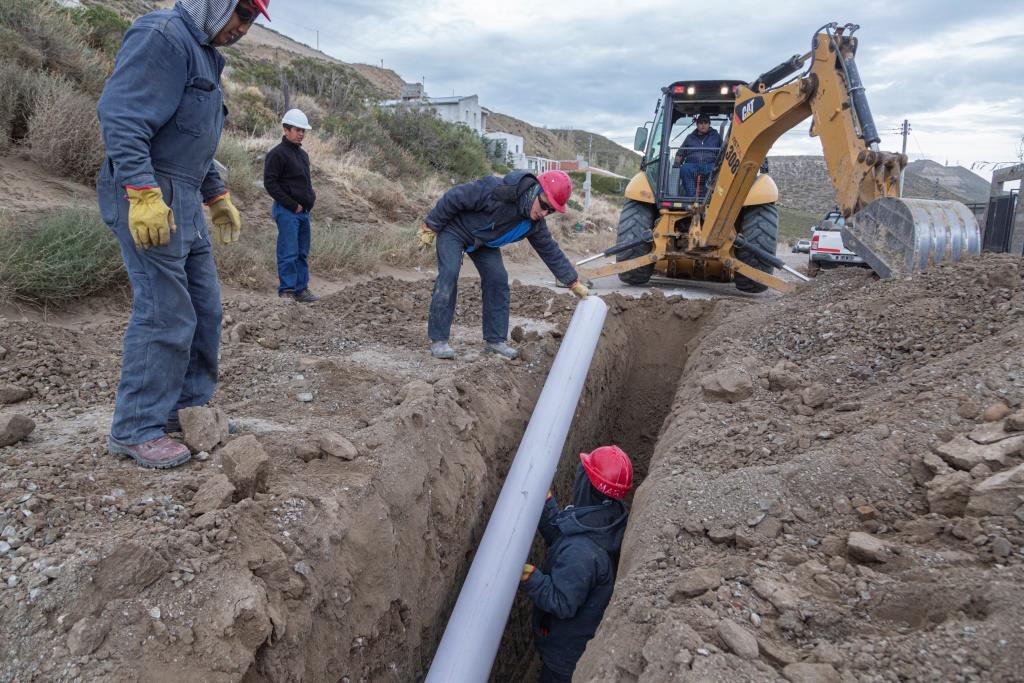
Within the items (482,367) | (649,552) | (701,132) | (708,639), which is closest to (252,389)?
(482,367)

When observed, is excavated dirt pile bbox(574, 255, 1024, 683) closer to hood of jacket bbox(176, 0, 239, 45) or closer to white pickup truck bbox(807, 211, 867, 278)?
hood of jacket bbox(176, 0, 239, 45)

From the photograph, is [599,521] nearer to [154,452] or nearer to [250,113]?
[154,452]

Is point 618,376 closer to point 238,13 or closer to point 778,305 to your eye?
point 778,305

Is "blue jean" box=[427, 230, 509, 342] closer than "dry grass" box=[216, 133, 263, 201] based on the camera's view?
Yes

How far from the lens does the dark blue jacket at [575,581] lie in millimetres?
3242

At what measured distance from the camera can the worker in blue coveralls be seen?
2490 mm

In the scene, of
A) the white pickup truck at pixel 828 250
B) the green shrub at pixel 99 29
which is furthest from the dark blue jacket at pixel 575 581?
the white pickup truck at pixel 828 250

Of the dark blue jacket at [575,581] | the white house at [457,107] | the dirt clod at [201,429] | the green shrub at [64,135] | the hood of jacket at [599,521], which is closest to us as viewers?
the dirt clod at [201,429]

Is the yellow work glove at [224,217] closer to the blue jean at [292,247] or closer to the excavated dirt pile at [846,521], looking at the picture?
the excavated dirt pile at [846,521]

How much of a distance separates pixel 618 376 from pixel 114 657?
504cm

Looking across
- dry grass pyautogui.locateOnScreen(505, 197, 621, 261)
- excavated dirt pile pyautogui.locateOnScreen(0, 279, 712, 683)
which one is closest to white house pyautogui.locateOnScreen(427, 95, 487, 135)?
dry grass pyautogui.locateOnScreen(505, 197, 621, 261)

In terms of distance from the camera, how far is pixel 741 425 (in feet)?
11.2

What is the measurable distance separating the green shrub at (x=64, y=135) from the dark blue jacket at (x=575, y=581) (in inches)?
254

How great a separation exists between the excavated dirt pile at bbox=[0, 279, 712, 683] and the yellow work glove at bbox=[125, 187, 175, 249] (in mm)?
846
